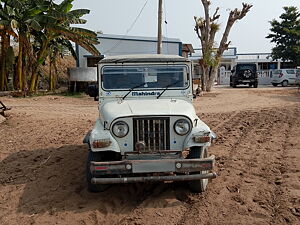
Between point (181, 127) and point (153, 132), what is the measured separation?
0.38 m

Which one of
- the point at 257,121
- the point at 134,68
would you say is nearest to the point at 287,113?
the point at 257,121

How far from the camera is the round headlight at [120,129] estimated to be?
473 centimetres

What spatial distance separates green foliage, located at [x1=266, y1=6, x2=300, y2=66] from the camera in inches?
1404

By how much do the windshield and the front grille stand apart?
124 cm

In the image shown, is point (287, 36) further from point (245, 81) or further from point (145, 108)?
point (145, 108)

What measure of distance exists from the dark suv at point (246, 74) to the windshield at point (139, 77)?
22938 millimetres

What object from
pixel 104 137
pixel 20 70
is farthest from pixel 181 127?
pixel 20 70

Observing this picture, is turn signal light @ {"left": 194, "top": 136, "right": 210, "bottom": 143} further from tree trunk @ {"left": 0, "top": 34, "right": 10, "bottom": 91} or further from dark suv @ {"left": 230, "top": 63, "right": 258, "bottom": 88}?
dark suv @ {"left": 230, "top": 63, "right": 258, "bottom": 88}

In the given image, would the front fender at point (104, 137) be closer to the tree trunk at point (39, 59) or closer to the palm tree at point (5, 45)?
the palm tree at point (5, 45)

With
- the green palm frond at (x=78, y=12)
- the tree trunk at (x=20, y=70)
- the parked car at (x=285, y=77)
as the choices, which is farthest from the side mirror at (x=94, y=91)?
the parked car at (x=285, y=77)

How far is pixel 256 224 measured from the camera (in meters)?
4.07

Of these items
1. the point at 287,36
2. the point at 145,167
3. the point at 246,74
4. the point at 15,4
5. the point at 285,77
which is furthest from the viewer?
the point at 287,36

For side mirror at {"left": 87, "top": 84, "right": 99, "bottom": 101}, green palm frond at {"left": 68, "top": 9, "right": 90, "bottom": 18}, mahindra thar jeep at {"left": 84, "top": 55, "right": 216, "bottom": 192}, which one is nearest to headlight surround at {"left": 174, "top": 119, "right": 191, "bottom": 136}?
mahindra thar jeep at {"left": 84, "top": 55, "right": 216, "bottom": 192}

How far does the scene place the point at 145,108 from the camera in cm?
497
